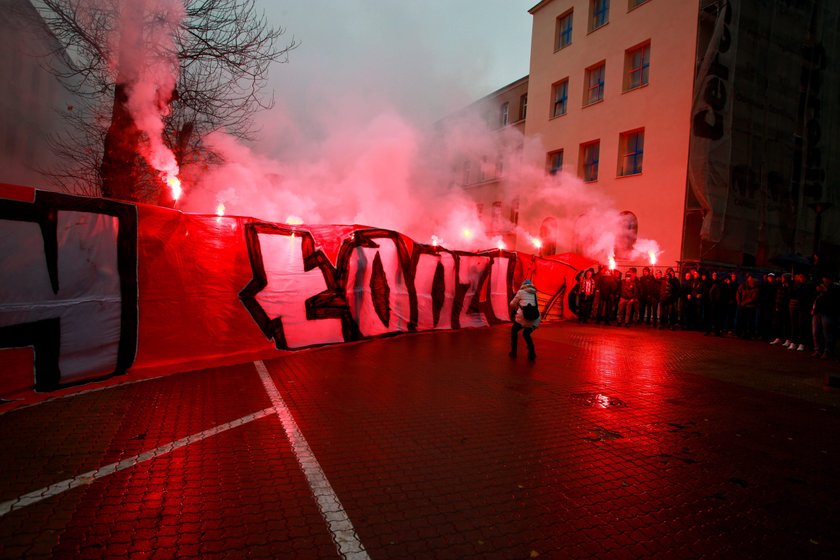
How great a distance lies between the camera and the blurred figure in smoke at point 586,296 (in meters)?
14.1

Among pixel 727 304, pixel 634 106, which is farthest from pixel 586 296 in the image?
pixel 634 106

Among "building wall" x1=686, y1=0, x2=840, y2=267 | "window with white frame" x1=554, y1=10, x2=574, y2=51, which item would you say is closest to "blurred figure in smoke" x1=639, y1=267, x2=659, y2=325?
"building wall" x1=686, y1=0, x2=840, y2=267

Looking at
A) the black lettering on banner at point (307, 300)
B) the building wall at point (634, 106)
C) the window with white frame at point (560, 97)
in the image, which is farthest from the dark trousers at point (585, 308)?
the window with white frame at point (560, 97)

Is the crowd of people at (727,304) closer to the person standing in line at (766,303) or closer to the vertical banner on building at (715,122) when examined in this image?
the person standing in line at (766,303)

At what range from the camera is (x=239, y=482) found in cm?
288

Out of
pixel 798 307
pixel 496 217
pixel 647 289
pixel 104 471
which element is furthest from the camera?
pixel 496 217

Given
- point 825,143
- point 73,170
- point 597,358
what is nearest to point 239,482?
point 597,358

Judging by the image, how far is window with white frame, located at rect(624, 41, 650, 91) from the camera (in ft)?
58.1

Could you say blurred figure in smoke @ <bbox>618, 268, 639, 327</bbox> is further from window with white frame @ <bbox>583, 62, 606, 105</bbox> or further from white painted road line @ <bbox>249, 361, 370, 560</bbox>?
white painted road line @ <bbox>249, 361, 370, 560</bbox>

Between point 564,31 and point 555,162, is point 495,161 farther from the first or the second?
point 564,31

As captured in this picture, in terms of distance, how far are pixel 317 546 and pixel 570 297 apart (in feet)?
44.2

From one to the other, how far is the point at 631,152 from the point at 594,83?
4.42 metres

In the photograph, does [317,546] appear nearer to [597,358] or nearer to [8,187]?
[8,187]

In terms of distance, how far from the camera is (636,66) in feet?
59.8
